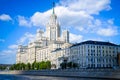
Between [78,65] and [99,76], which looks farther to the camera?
[78,65]

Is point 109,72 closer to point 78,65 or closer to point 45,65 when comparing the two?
point 78,65

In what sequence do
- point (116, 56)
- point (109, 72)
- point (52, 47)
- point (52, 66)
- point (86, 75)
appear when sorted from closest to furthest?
point (109, 72), point (86, 75), point (116, 56), point (52, 66), point (52, 47)

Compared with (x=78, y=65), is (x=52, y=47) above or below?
above

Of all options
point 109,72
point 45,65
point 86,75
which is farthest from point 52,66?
point 109,72

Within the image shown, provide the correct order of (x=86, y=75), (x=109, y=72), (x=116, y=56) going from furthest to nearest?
(x=116, y=56) < (x=86, y=75) < (x=109, y=72)

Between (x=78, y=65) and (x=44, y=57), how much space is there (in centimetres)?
6074

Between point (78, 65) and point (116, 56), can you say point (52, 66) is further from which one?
point (116, 56)

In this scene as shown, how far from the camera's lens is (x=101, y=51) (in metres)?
137

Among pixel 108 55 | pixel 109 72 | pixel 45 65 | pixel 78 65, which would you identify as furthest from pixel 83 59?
pixel 109 72

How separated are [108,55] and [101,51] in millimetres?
5501

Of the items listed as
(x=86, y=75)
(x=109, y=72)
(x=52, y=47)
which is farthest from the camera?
(x=52, y=47)

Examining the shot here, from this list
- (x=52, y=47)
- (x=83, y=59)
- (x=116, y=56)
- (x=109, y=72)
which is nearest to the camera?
(x=109, y=72)

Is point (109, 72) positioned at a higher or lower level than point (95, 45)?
lower

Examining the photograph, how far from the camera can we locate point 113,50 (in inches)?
5645
